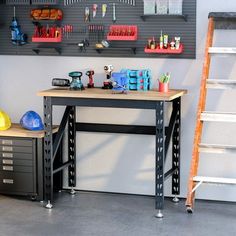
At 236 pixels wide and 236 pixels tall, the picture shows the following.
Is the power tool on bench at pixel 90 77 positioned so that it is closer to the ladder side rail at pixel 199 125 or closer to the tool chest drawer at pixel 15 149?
the tool chest drawer at pixel 15 149

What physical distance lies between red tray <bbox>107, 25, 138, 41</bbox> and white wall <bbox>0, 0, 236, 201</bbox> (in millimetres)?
260

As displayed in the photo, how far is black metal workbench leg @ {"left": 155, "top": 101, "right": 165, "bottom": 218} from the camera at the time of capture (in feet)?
16.0

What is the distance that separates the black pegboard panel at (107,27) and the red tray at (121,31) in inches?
1.6

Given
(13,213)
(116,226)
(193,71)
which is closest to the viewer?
(116,226)

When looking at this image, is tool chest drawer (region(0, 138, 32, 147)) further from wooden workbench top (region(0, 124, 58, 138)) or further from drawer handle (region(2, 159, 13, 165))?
drawer handle (region(2, 159, 13, 165))

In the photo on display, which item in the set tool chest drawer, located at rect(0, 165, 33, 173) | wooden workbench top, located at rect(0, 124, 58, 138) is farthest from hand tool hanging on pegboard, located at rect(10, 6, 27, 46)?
tool chest drawer, located at rect(0, 165, 33, 173)

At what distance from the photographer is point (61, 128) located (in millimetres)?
5449

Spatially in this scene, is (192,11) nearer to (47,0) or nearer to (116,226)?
(47,0)

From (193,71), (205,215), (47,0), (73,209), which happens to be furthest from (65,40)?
(205,215)

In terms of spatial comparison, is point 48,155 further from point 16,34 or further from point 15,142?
point 16,34

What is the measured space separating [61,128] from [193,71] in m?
1.31

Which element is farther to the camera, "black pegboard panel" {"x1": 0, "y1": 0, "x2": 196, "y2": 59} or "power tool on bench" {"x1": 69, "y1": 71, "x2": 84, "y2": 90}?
"black pegboard panel" {"x1": 0, "y1": 0, "x2": 196, "y2": 59}

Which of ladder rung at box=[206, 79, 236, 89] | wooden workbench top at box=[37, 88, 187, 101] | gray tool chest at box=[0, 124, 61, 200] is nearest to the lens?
wooden workbench top at box=[37, 88, 187, 101]

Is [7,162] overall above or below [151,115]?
below
